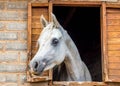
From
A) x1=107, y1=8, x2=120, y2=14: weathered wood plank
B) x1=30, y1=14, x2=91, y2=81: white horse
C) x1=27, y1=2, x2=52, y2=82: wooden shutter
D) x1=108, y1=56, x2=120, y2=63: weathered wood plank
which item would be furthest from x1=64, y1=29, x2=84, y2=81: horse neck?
x1=107, y1=8, x2=120, y2=14: weathered wood plank

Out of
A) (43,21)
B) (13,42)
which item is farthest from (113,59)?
(13,42)

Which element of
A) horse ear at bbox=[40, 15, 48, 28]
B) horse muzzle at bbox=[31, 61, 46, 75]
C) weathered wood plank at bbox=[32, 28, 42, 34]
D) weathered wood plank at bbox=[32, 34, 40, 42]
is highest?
horse ear at bbox=[40, 15, 48, 28]

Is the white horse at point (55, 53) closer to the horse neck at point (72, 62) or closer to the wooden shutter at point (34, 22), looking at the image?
the horse neck at point (72, 62)

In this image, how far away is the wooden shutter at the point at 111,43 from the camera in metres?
4.53

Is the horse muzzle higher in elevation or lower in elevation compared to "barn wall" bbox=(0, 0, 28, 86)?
lower

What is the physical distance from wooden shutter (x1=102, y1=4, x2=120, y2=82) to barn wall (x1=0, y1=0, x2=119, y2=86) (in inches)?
32.3

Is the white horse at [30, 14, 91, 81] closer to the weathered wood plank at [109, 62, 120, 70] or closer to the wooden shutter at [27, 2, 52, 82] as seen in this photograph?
the wooden shutter at [27, 2, 52, 82]

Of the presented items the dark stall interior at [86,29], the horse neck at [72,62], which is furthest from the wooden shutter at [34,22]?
the dark stall interior at [86,29]

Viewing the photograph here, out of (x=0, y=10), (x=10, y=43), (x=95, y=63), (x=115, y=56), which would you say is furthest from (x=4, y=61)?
(x=95, y=63)

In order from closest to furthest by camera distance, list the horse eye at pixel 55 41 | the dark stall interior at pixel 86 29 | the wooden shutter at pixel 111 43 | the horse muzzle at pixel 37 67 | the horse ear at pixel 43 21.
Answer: the horse muzzle at pixel 37 67, the horse eye at pixel 55 41, the horse ear at pixel 43 21, the wooden shutter at pixel 111 43, the dark stall interior at pixel 86 29

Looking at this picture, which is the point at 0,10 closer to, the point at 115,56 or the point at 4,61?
the point at 4,61

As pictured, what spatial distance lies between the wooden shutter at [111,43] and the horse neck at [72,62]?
1.00 ft

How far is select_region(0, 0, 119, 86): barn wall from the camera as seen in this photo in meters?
4.59

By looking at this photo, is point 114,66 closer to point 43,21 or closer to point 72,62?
point 72,62
